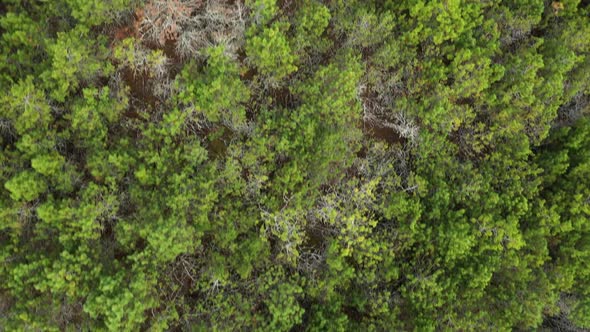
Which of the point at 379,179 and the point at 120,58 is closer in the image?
the point at 120,58

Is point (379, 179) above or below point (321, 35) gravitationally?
below

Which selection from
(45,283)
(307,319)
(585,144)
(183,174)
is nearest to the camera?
(45,283)

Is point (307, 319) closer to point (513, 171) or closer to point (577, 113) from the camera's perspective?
point (513, 171)

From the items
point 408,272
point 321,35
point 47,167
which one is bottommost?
point 408,272

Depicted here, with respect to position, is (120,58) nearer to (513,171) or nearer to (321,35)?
(321,35)

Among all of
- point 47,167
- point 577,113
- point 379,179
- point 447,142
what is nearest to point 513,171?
point 447,142

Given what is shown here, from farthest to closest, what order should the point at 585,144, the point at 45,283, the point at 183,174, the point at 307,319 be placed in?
the point at 585,144 → the point at 307,319 → the point at 183,174 → the point at 45,283
